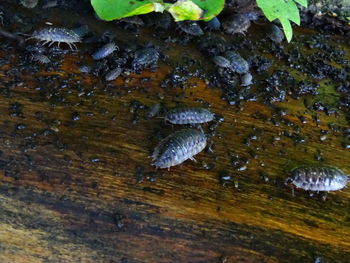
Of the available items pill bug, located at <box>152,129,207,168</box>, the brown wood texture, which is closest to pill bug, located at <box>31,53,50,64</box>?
the brown wood texture

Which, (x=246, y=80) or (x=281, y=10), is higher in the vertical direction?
(x=281, y=10)

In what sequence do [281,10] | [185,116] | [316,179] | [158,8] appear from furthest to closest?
[281,10] → [158,8] → [185,116] → [316,179]

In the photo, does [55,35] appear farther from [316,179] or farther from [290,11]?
[316,179]

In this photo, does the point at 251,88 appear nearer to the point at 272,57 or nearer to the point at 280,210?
the point at 272,57

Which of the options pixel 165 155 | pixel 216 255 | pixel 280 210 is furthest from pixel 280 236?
pixel 165 155

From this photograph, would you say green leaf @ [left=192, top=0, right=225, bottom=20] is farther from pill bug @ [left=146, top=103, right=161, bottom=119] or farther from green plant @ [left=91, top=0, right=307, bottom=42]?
pill bug @ [left=146, top=103, right=161, bottom=119]

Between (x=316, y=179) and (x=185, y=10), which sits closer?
(x=316, y=179)

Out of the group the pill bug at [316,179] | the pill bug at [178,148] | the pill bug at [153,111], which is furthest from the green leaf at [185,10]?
the pill bug at [316,179]

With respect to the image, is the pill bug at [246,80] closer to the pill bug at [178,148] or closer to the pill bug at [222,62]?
the pill bug at [222,62]

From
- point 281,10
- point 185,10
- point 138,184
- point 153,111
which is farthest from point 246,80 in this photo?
point 138,184
